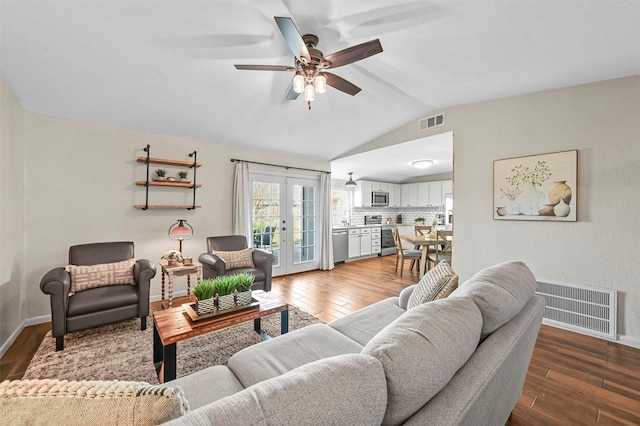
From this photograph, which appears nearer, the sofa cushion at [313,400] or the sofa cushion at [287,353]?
the sofa cushion at [313,400]

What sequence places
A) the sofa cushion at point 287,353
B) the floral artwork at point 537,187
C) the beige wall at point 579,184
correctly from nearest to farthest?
the sofa cushion at point 287,353 → the beige wall at point 579,184 → the floral artwork at point 537,187

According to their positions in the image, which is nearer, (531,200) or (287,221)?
(531,200)

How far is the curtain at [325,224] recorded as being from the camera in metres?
5.48

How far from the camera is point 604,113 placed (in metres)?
2.61

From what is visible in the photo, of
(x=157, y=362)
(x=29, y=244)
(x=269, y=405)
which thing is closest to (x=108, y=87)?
(x=29, y=244)

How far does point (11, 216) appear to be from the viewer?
2.47m

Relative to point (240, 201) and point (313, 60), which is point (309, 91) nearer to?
point (313, 60)

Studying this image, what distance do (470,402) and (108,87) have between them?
3.73 metres

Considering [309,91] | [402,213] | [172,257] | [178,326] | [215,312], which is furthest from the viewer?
[402,213]

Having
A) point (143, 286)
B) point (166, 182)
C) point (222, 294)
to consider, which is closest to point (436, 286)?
point (222, 294)

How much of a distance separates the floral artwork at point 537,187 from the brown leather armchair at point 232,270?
9.90 ft

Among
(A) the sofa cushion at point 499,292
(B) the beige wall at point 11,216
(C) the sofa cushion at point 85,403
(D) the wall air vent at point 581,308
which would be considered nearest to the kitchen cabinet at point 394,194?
(D) the wall air vent at point 581,308

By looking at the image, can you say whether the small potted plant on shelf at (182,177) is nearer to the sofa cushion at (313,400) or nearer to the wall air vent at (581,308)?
the sofa cushion at (313,400)

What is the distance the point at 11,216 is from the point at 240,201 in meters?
2.44
